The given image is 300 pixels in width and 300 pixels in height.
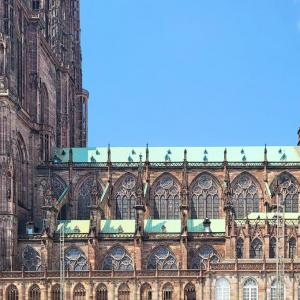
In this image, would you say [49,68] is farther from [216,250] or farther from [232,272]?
[232,272]

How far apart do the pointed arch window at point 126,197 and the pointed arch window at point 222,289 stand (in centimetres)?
2747

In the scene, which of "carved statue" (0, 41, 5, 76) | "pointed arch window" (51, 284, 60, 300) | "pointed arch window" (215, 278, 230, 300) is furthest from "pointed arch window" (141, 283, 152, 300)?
"carved statue" (0, 41, 5, 76)

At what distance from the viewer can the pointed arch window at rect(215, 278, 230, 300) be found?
4210 inches

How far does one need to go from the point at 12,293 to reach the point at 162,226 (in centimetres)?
2171

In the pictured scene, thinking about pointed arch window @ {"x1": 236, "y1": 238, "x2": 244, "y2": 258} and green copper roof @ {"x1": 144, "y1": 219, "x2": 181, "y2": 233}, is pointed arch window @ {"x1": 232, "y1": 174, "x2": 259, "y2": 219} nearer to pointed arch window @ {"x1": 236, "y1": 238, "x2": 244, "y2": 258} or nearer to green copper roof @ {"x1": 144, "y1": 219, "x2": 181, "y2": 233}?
green copper roof @ {"x1": 144, "y1": 219, "x2": 181, "y2": 233}

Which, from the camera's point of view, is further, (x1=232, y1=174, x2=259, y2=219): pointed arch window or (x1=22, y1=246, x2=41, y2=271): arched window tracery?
(x1=232, y1=174, x2=259, y2=219): pointed arch window

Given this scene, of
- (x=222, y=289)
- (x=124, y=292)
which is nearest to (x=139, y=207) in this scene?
(x=124, y=292)

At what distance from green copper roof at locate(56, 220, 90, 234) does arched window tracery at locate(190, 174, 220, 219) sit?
15.8 metres

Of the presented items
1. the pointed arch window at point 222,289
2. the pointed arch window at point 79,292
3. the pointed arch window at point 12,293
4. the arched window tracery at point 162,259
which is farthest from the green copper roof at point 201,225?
the pointed arch window at point 12,293

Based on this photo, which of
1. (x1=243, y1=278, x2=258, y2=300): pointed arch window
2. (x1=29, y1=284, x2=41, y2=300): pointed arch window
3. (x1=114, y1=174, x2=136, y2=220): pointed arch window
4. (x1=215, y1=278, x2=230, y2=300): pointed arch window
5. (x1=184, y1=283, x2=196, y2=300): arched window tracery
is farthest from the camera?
(x1=114, y1=174, x2=136, y2=220): pointed arch window

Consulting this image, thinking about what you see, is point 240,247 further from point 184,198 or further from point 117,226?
point 117,226

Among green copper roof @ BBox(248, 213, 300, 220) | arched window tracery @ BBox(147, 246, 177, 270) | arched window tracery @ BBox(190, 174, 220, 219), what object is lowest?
arched window tracery @ BBox(147, 246, 177, 270)

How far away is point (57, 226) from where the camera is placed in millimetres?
124312

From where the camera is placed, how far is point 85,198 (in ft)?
441
